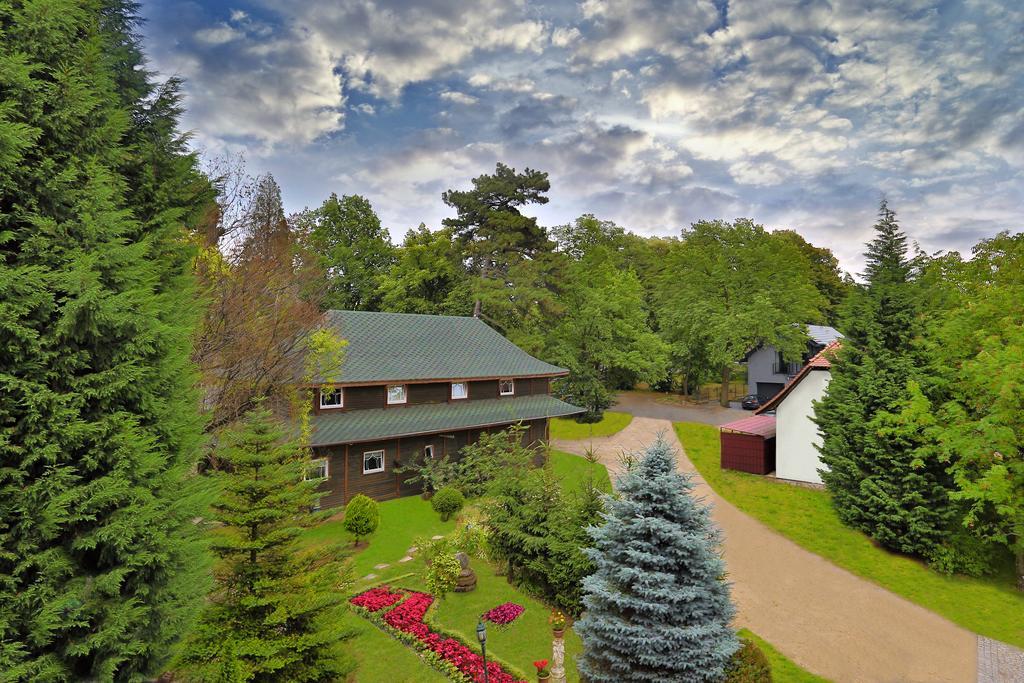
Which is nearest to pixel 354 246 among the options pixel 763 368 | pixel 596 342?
pixel 596 342

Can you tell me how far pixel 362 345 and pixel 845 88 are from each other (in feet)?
74.0

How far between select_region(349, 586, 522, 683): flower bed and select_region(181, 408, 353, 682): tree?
3079 mm

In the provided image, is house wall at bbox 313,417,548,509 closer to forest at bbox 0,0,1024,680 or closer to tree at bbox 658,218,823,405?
forest at bbox 0,0,1024,680

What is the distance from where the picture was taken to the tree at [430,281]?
38344mm

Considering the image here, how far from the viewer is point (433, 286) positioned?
4072cm

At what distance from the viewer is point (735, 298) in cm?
4403

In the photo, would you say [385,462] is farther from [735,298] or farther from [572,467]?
[735,298]

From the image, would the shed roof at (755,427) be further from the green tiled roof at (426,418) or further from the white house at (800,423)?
the green tiled roof at (426,418)

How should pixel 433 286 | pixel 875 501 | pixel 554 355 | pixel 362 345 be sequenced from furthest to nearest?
1. pixel 433 286
2. pixel 554 355
3. pixel 362 345
4. pixel 875 501

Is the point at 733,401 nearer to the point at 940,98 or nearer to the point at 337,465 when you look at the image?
the point at 940,98

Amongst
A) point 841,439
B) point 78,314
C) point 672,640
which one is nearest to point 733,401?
point 841,439

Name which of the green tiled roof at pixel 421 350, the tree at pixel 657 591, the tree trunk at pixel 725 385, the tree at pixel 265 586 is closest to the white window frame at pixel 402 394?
the green tiled roof at pixel 421 350

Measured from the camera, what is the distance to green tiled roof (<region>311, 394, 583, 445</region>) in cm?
1967

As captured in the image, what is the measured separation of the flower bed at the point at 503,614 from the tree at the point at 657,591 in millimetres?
3113
